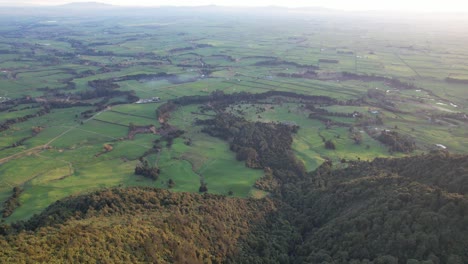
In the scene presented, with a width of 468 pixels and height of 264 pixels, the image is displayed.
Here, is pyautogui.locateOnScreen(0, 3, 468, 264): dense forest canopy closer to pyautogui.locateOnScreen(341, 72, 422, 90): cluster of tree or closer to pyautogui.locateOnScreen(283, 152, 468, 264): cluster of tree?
pyautogui.locateOnScreen(283, 152, 468, 264): cluster of tree

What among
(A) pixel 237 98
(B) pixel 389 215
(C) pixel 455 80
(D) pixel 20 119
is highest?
(C) pixel 455 80

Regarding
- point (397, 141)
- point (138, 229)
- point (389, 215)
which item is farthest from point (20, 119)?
point (397, 141)

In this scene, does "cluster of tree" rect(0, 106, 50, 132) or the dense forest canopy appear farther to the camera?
"cluster of tree" rect(0, 106, 50, 132)

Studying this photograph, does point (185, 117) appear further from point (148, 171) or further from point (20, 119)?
point (20, 119)

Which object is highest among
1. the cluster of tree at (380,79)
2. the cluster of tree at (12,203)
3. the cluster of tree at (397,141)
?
the cluster of tree at (380,79)

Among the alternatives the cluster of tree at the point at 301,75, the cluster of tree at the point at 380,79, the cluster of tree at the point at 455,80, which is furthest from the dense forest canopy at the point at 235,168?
the cluster of tree at the point at 301,75

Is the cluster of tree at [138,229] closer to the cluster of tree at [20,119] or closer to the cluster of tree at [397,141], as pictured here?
the cluster of tree at [397,141]

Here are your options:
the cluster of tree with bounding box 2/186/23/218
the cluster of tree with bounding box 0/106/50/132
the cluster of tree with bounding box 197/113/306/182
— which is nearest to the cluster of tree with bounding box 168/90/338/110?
the cluster of tree with bounding box 197/113/306/182
